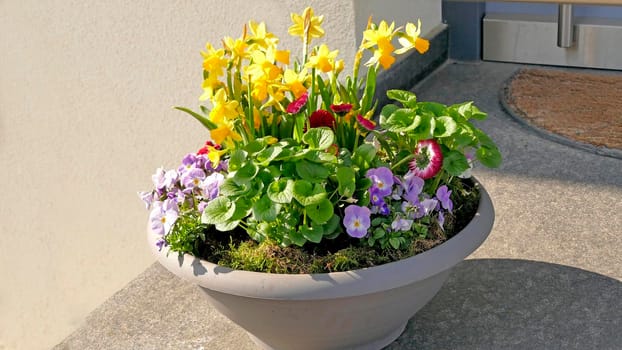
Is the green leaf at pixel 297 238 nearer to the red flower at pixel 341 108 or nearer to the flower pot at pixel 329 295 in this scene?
the flower pot at pixel 329 295

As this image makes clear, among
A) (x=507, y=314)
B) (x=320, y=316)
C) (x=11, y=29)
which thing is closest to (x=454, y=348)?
(x=507, y=314)

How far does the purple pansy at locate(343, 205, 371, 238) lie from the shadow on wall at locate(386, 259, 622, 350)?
0.32m

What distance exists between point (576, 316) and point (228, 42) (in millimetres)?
868

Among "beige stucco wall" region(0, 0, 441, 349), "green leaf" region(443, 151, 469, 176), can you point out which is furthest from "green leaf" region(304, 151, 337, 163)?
"beige stucco wall" region(0, 0, 441, 349)

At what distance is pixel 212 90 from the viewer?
1.60 m

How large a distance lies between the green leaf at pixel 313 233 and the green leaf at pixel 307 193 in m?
0.07

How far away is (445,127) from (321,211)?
10.9 inches

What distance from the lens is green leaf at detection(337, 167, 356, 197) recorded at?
4.91 ft

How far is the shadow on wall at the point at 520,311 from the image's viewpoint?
170 cm

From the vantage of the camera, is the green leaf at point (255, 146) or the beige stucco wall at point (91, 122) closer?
the green leaf at point (255, 146)

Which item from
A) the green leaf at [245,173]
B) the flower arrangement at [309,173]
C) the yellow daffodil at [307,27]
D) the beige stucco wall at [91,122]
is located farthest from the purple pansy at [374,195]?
the beige stucco wall at [91,122]

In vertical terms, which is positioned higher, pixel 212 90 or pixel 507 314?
pixel 212 90

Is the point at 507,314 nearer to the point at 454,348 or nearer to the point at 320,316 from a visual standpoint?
the point at 454,348

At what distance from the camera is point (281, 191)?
4.82 feet
